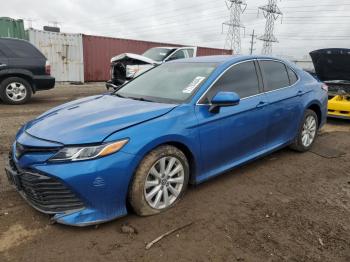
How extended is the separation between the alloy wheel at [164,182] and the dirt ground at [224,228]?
0.14 meters

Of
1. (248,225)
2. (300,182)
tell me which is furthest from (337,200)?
(248,225)

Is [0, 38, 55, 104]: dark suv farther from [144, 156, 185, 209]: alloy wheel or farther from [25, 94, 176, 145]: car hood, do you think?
[144, 156, 185, 209]: alloy wheel

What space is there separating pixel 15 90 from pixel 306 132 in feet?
25.0

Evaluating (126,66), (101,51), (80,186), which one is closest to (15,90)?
(126,66)

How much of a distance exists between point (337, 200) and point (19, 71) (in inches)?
329

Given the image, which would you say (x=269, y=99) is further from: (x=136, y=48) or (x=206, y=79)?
(x=136, y=48)

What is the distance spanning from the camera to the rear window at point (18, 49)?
9.12m

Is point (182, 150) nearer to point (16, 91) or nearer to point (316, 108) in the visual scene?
point (316, 108)

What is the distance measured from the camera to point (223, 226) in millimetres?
3146

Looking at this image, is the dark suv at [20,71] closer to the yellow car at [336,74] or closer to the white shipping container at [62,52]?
the yellow car at [336,74]

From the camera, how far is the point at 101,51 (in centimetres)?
1930

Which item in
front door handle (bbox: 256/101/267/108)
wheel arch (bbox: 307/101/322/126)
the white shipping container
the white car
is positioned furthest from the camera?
the white shipping container

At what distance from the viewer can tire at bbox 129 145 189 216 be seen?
308 centimetres

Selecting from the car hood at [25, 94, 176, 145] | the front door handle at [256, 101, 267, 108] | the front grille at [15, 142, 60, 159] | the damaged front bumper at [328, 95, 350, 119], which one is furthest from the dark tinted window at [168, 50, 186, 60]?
the front grille at [15, 142, 60, 159]
